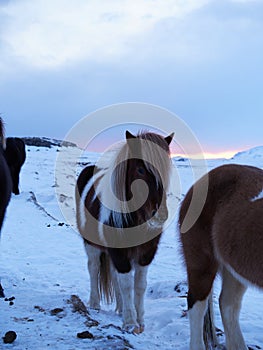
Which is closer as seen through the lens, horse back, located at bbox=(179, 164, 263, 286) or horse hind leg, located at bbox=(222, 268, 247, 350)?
horse back, located at bbox=(179, 164, 263, 286)

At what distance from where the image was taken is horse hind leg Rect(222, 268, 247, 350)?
3.78 m

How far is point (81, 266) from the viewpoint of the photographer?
26.0ft

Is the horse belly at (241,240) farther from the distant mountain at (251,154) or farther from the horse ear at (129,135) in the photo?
the distant mountain at (251,154)

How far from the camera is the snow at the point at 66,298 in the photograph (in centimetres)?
364

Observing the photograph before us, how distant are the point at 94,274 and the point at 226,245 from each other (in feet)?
8.37

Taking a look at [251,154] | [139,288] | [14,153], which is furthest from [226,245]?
[251,154]

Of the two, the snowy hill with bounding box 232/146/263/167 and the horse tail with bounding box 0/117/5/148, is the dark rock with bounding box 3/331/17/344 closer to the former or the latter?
the horse tail with bounding box 0/117/5/148

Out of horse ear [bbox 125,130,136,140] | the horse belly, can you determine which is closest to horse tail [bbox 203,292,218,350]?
the horse belly

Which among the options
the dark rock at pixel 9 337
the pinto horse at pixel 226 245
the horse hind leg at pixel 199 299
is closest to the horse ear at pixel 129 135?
the pinto horse at pixel 226 245

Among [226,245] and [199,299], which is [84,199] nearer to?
[199,299]

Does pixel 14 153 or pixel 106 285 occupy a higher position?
pixel 14 153

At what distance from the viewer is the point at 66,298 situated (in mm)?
4711

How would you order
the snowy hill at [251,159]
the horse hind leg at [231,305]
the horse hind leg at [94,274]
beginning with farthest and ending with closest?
the snowy hill at [251,159] < the horse hind leg at [94,274] < the horse hind leg at [231,305]

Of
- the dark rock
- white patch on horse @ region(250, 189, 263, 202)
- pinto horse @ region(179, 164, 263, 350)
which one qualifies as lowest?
the dark rock
